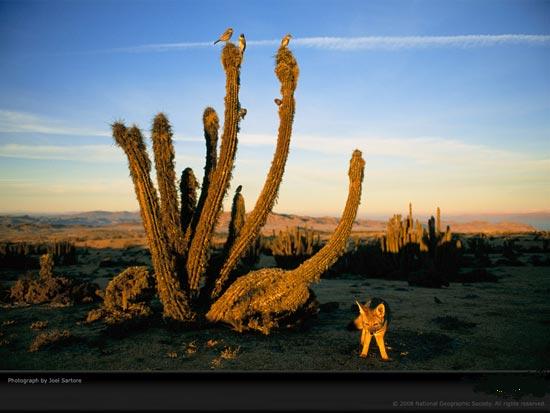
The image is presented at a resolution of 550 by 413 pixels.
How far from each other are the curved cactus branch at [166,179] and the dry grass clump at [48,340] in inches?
85.9

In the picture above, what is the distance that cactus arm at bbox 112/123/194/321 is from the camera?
22.9 ft

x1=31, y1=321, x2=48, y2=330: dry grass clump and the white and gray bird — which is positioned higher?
the white and gray bird

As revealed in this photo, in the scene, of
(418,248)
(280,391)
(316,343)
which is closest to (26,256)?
(316,343)

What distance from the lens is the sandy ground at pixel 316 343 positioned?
555 cm

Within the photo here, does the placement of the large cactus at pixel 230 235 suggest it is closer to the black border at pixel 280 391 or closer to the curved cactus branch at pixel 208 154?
the curved cactus branch at pixel 208 154

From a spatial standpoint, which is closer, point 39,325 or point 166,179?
point 39,325

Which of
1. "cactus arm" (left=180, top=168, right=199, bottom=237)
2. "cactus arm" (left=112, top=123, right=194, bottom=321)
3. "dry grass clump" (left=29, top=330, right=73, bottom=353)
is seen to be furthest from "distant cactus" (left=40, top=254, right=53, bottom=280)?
"cactus arm" (left=112, top=123, right=194, bottom=321)

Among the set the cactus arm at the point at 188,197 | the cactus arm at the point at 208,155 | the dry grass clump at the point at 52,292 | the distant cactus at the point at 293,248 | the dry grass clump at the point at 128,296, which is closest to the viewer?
the dry grass clump at the point at 128,296

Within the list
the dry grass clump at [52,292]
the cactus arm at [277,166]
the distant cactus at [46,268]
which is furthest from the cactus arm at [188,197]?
the distant cactus at [46,268]

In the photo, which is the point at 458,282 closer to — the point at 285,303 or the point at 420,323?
the point at 420,323

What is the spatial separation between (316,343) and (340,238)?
184 cm

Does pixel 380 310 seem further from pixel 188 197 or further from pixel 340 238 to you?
pixel 188 197

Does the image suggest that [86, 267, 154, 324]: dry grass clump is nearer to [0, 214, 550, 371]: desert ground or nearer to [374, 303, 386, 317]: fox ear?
[0, 214, 550, 371]: desert ground

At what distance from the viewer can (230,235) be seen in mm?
8070
